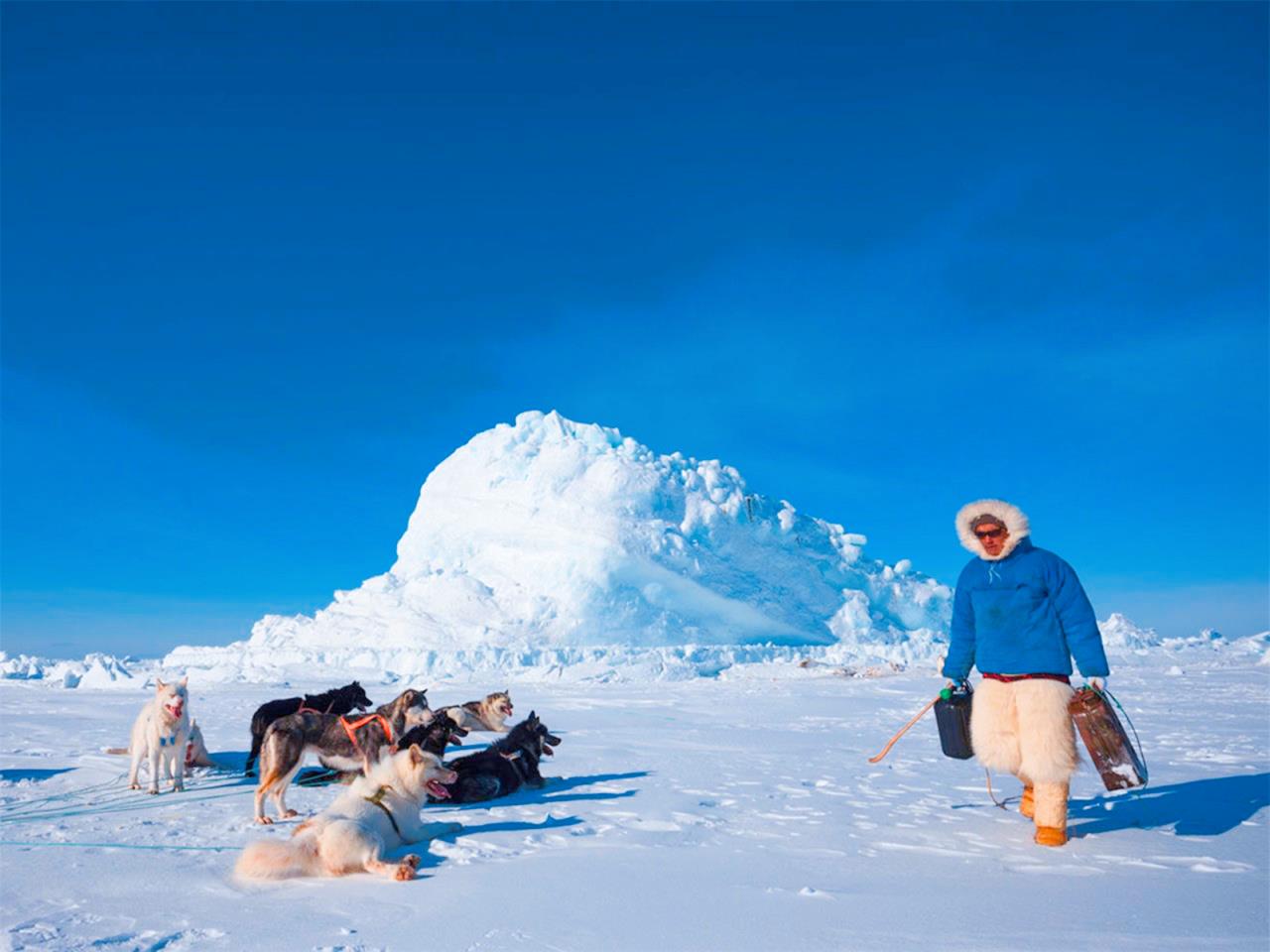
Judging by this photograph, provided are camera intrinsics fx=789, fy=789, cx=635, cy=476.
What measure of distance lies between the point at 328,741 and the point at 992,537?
211 inches

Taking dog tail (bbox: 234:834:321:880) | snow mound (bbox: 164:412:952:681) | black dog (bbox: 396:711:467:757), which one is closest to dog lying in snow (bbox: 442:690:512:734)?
black dog (bbox: 396:711:467:757)

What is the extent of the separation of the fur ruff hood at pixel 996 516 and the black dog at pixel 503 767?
415 cm

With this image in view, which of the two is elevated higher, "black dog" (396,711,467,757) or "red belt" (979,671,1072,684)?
"red belt" (979,671,1072,684)

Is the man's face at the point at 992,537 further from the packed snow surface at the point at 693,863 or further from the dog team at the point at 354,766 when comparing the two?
the dog team at the point at 354,766

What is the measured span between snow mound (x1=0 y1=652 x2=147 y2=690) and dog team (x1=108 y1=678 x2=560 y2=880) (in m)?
18.4

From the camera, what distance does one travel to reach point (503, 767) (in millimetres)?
6781

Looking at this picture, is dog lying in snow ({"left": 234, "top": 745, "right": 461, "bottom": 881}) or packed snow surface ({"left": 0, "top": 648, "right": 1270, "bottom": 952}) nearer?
packed snow surface ({"left": 0, "top": 648, "right": 1270, "bottom": 952})

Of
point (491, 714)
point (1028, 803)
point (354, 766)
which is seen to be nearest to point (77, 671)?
point (491, 714)

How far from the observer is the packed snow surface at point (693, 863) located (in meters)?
3.36

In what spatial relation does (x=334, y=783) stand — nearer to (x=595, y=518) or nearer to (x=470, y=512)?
(x=595, y=518)

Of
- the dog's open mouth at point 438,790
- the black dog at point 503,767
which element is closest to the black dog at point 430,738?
the dog's open mouth at point 438,790

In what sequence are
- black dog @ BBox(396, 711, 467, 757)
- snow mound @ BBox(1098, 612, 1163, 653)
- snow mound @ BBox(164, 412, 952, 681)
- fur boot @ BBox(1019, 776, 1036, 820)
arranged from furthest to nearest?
1. snow mound @ BBox(1098, 612, 1163, 653)
2. snow mound @ BBox(164, 412, 952, 681)
3. black dog @ BBox(396, 711, 467, 757)
4. fur boot @ BBox(1019, 776, 1036, 820)

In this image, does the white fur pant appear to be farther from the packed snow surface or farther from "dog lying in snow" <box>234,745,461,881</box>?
"dog lying in snow" <box>234,745,461,881</box>

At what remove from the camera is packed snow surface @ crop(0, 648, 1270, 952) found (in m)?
3.36
